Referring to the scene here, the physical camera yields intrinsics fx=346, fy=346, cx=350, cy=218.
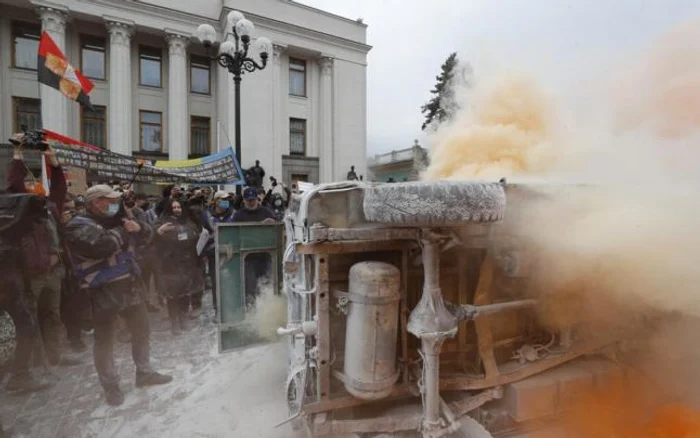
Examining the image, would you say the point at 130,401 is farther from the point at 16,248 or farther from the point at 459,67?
the point at 459,67

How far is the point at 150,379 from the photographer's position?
3281 mm

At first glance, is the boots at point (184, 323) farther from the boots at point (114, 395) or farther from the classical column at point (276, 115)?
the classical column at point (276, 115)

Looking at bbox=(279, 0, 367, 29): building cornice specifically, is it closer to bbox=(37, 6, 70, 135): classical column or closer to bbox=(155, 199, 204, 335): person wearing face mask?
bbox=(37, 6, 70, 135): classical column

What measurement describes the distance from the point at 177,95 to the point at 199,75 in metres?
2.41

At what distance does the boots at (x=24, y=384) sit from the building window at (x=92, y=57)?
19.8 metres

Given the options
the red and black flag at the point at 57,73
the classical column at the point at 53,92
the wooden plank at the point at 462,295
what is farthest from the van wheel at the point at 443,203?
the classical column at the point at 53,92

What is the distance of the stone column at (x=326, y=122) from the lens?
71.9 ft

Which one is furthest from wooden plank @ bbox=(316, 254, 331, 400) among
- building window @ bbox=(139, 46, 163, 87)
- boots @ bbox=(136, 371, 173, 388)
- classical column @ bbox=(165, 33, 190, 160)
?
building window @ bbox=(139, 46, 163, 87)

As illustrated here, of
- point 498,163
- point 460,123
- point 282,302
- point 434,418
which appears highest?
point 460,123

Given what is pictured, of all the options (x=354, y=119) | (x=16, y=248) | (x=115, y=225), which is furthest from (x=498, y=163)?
(x=354, y=119)

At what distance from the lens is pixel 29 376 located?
10.7 ft

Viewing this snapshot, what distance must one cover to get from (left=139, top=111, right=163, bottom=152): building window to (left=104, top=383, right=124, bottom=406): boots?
1884 centimetres

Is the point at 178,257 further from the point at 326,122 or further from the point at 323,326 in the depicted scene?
the point at 326,122

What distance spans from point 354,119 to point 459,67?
18.1 m
